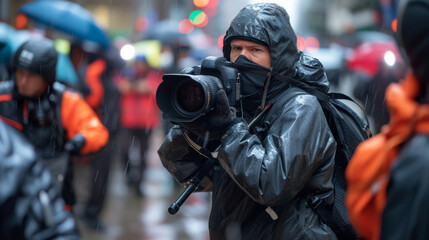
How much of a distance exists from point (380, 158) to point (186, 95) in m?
1.32

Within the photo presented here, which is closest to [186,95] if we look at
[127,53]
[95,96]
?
[95,96]

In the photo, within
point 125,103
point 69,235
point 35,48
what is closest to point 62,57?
point 125,103

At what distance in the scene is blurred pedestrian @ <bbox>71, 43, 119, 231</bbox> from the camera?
786 cm

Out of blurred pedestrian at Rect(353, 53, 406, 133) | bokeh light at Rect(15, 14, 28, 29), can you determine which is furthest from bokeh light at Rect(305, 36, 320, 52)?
bokeh light at Rect(15, 14, 28, 29)

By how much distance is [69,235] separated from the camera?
6.84ft

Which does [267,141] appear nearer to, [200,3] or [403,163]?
[403,163]

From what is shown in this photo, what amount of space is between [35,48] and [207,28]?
132 feet

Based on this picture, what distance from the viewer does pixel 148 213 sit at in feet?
27.9

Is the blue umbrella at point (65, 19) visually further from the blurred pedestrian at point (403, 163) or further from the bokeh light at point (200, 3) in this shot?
the bokeh light at point (200, 3)

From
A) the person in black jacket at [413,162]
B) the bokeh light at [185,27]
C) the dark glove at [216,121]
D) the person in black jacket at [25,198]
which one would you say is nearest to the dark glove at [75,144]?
the dark glove at [216,121]

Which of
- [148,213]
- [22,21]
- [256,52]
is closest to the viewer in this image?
[256,52]

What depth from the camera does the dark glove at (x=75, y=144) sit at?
4457 millimetres

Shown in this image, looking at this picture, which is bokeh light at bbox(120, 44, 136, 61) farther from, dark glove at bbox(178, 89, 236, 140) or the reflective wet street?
dark glove at bbox(178, 89, 236, 140)

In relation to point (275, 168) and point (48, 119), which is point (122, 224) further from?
point (275, 168)
